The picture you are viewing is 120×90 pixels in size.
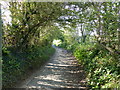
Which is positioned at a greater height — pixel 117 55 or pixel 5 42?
pixel 5 42

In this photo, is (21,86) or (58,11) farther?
(58,11)

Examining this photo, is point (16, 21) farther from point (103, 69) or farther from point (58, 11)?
point (103, 69)

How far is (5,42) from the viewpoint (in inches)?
276

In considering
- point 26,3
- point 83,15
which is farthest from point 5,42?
point 83,15

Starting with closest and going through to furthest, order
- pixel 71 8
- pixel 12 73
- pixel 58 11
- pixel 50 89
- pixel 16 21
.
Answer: pixel 50 89 → pixel 12 73 → pixel 58 11 → pixel 71 8 → pixel 16 21

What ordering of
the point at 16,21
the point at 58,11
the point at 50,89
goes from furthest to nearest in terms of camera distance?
1. the point at 16,21
2. the point at 58,11
3. the point at 50,89

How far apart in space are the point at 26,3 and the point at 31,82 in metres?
4.32

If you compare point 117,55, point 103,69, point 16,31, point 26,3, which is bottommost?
point 103,69

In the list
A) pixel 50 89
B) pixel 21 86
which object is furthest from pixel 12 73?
pixel 50 89

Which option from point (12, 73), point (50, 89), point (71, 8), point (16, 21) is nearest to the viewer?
point (50, 89)

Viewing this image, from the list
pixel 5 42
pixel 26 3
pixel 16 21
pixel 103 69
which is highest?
pixel 26 3

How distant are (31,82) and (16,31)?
348cm

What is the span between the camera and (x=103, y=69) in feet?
14.2

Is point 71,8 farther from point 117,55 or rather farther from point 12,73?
point 12,73
